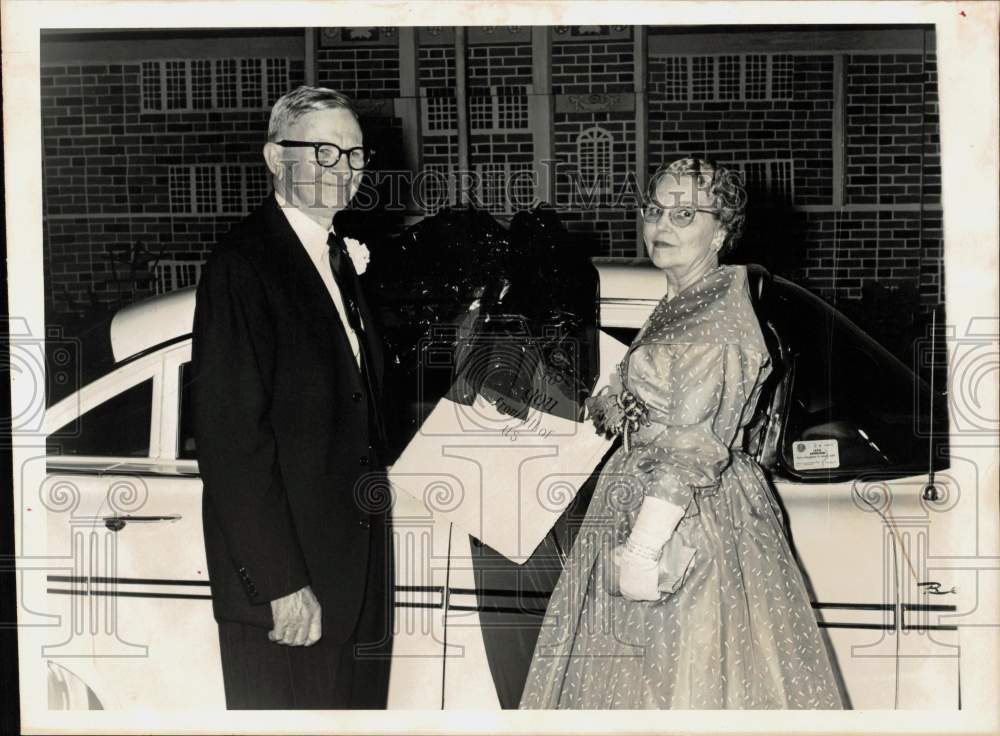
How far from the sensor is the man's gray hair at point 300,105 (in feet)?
9.68

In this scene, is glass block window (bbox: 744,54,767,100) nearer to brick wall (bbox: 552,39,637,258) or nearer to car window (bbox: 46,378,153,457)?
brick wall (bbox: 552,39,637,258)

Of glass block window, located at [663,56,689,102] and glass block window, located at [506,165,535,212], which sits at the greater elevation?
glass block window, located at [663,56,689,102]

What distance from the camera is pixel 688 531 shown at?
2701mm

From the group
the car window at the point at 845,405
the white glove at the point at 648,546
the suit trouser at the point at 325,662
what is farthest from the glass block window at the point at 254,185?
the car window at the point at 845,405

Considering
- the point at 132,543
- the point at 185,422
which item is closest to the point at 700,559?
the point at 185,422

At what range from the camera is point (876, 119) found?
118 inches

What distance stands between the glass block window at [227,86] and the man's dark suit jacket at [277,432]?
34cm

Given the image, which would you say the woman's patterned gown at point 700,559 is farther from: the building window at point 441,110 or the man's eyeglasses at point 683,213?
the building window at point 441,110

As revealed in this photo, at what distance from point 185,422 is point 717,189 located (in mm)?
1558

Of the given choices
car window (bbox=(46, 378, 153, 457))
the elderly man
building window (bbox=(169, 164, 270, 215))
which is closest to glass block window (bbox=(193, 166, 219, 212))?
building window (bbox=(169, 164, 270, 215))

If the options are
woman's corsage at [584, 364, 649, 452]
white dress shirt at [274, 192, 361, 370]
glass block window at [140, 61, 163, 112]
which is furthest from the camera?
glass block window at [140, 61, 163, 112]

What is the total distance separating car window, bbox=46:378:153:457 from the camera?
299cm

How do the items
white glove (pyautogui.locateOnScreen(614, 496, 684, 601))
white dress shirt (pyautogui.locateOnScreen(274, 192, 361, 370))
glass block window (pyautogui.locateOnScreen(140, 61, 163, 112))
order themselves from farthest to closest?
1. glass block window (pyautogui.locateOnScreen(140, 61, 163, 112))
2. white dress shirt (pyautogui.locateOnScreen(274, 192, 361, 370))
3. white glove (pyautogui.locateOnScreen(614, 496, 684, 601))

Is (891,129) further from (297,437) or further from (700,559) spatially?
(297,437)
